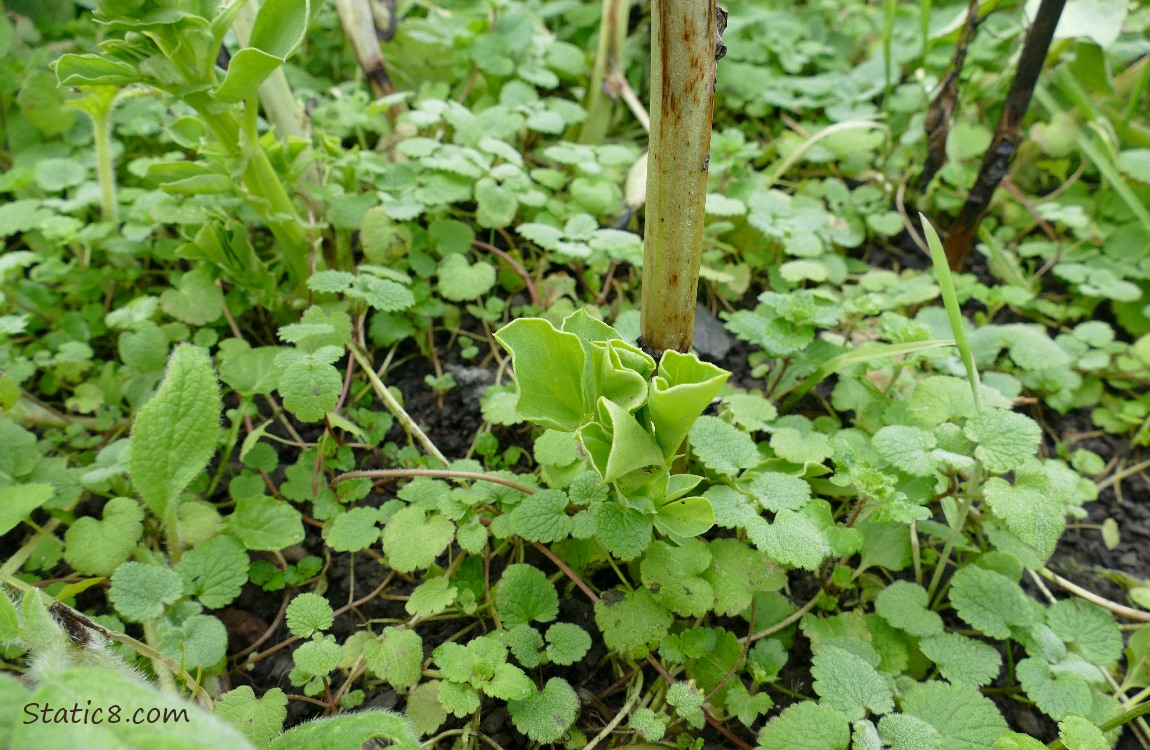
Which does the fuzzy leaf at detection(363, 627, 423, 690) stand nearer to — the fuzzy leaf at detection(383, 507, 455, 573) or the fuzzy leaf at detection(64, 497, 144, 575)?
the fuzzy leaf at detection(383, 507, 455, 573)

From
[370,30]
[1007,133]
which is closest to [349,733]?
[370,30]

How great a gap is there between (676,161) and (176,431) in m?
0.96

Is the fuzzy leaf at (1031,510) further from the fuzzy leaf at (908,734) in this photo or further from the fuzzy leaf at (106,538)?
the fuzzy leaf at (106,538)

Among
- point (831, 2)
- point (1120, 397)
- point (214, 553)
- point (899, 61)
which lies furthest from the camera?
point (831, 2)

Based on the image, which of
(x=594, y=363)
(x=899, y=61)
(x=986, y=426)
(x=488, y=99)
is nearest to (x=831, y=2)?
(x=899, y=61)

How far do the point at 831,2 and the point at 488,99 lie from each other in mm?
1624

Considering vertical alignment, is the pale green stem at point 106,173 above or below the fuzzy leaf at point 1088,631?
above

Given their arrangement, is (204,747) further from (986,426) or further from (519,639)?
(986,426)

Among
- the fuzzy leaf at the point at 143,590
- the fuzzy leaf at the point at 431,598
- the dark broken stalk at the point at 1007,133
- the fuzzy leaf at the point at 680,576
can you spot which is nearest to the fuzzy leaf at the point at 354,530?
the fuzzy leaf at the point at 431,598

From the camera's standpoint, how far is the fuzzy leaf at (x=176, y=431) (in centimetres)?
122

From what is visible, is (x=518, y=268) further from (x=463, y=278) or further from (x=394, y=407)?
(x=394, y=407)

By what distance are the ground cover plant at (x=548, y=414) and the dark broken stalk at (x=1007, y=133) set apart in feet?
0.44

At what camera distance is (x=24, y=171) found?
6.20ft

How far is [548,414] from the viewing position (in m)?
1.02
